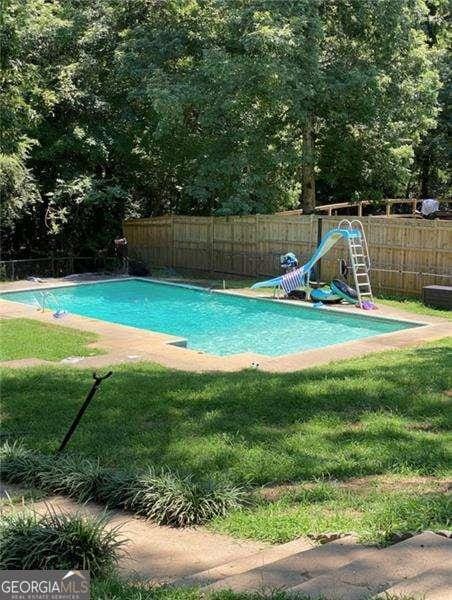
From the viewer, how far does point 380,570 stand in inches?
129

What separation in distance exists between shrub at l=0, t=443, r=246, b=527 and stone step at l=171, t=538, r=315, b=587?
0.72 meters

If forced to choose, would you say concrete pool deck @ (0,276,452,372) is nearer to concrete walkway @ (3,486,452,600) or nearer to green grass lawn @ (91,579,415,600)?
concrete walkway @ (3,486,452,600)

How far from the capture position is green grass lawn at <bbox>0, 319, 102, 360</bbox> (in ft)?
38.1

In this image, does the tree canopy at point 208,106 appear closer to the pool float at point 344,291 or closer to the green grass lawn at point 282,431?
the pool float at point 344,291

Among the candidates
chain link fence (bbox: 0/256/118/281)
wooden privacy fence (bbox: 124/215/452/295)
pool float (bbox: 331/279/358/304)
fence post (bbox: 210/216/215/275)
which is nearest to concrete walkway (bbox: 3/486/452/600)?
pool float (bbox: 331/279/358/304)

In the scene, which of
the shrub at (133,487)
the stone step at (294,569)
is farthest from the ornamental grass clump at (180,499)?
the stone step at (294,569)

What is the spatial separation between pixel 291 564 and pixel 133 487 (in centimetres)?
182

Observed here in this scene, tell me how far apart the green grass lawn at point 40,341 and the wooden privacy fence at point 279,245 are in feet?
27.5

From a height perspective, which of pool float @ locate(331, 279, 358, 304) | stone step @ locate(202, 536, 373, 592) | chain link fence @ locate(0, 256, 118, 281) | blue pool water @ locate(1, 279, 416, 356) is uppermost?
chain link fence @ locate(0, 256, 118, 281)

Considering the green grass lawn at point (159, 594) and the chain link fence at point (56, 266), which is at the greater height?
the chain link fence at point (56, 266)

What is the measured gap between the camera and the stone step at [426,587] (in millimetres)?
2822

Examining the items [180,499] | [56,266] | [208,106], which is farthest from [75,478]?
[56,266]

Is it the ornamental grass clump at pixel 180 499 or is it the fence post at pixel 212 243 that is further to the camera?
the fence post at pixel 212 243

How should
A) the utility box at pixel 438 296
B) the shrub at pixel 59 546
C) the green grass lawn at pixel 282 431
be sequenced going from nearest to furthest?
1. the shrub at pixel 59 546
2. the green grass lawn at pixel 282 431
3. the utility box at pixel 438 296
